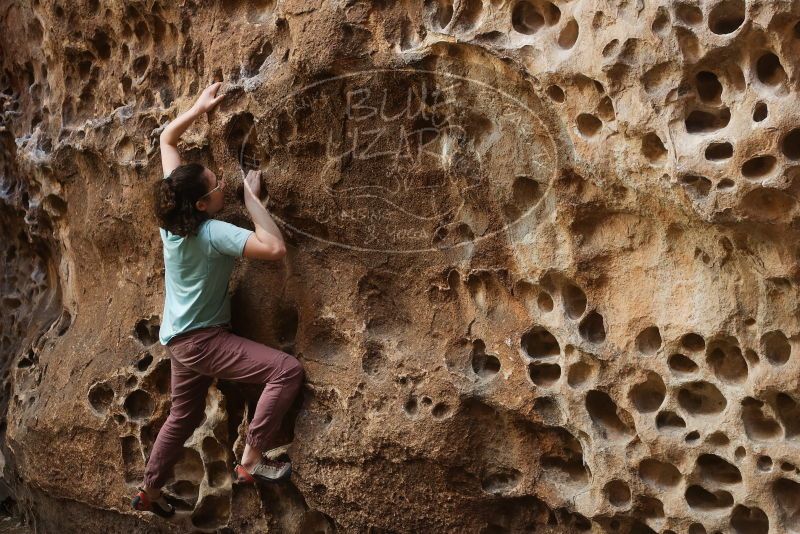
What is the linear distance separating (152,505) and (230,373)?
54 centimetres

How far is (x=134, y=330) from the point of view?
3.29 m

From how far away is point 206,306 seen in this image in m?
2.85

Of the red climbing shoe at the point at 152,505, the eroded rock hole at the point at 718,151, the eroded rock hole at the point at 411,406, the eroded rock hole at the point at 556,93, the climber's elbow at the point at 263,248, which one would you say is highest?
the eroded rock hole at the point at 556,93

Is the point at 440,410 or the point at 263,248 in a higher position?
the point at 263,248

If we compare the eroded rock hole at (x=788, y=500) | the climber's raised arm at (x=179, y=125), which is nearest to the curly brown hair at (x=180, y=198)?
the climber's raised arm at (x=179, y=125)

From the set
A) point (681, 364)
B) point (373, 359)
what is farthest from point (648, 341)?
point (373, 359)

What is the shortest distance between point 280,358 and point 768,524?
1.34 m

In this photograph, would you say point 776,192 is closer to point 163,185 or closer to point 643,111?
point 643,111

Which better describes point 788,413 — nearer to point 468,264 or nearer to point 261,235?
point 468,264

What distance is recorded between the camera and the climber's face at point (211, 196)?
2.78 metres

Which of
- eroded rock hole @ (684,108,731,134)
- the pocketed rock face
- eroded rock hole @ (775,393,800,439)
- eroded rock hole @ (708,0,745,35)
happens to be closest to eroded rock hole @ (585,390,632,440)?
the pocketed rock face

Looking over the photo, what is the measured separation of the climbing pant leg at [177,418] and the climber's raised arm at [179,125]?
530 mm

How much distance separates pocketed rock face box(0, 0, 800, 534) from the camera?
228 cm

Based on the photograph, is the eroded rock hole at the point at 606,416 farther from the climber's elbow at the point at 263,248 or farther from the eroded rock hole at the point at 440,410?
the climber's elbow at the point at 263,248
